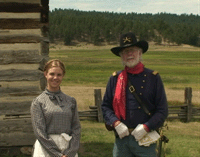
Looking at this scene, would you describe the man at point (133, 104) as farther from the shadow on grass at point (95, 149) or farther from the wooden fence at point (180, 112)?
the wooden fence at point (180, 112)

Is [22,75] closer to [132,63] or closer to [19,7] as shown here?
[19,7]

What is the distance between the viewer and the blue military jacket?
120 inches

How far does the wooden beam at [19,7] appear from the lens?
18.9ft

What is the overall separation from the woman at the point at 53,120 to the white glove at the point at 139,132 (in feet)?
1.80

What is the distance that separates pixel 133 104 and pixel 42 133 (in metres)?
0.88

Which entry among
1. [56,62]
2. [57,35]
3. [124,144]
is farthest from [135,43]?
[57,35]

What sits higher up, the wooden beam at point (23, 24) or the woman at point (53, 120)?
the wooden beam at point (23, 24)

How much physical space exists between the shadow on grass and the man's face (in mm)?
3430

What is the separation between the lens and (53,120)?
298cm

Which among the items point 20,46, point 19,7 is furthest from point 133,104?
point 19,7

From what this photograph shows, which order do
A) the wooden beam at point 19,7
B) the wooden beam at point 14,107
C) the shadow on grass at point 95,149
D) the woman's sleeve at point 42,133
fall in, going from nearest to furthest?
the woman's sleeve at point 42,133
the wooden beam at point 14,107
the wooden beam at point 19,7
the shadow on grass at point 95,149

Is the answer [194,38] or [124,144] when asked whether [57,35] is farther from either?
[124,144]

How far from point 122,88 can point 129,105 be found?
174 mm

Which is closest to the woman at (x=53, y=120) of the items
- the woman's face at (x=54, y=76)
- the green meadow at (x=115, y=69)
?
the woman's face at (x=54, y=76)
